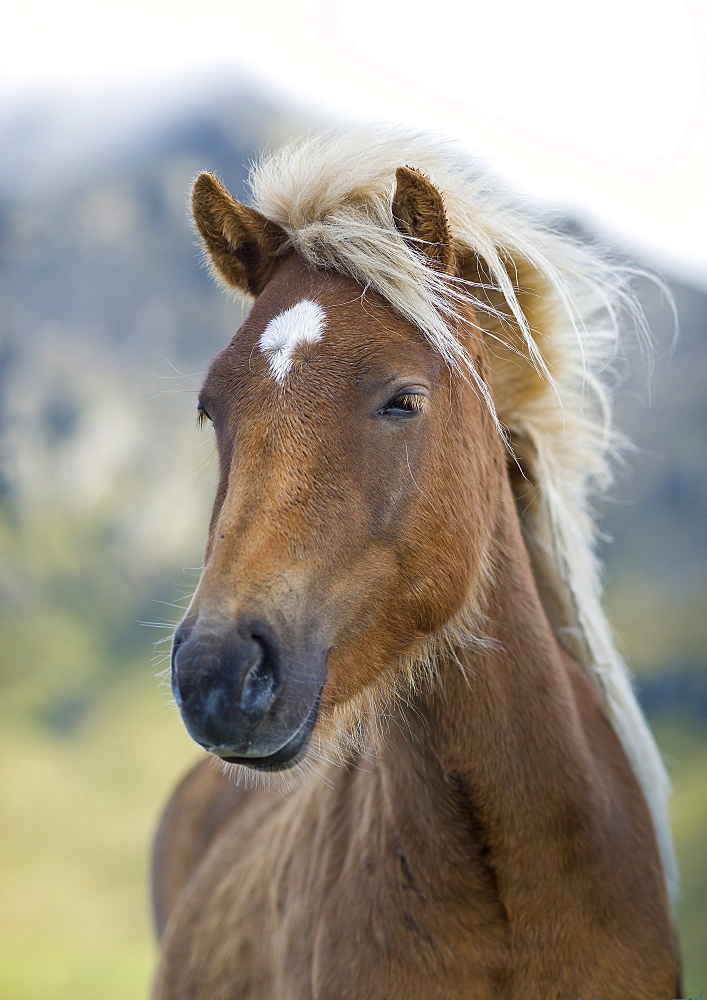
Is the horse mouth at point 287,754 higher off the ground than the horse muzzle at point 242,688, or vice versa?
the horse muzzle at point 242,688

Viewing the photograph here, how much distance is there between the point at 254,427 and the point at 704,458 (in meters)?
7.47

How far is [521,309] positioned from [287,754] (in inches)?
52.7

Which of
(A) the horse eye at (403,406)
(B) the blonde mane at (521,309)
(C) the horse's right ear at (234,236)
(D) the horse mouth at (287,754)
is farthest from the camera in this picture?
(C) the horse's right ear at (234,236)

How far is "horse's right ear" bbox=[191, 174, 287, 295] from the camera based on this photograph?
1.91 m

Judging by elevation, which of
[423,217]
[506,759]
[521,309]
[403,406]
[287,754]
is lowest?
[506,759]

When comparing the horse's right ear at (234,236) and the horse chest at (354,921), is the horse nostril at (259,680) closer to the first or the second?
the horse chest at (354,921)

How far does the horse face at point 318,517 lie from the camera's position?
1.32 metres

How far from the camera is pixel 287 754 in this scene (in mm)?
1404

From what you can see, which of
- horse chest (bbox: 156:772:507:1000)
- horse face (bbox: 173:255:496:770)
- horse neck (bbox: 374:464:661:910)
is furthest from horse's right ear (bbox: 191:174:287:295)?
horse chest (bbox: 156:772:507:1000)

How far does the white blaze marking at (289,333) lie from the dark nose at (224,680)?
58 centimetres

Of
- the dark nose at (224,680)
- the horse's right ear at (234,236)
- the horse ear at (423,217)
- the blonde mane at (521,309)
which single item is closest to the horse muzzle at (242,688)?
the dark nose at (224,680)

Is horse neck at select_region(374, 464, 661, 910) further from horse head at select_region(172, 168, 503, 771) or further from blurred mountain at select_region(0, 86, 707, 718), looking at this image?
blurred mountain at select_region(0, 86, 707, 718)

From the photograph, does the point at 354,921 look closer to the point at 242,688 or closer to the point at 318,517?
the point at 242,688

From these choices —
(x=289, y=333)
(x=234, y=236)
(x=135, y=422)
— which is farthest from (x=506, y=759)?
(x=135, y=422)
